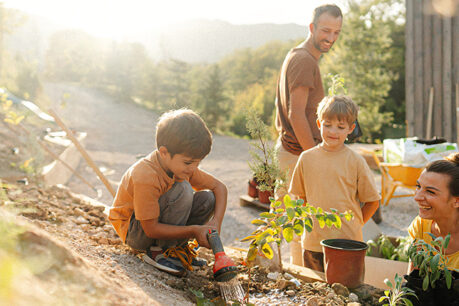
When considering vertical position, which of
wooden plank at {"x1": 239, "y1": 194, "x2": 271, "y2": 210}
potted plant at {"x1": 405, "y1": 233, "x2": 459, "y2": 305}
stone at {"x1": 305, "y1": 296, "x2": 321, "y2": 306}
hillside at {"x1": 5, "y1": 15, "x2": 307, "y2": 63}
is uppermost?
hillside at {"x1": 5, "y1": 15, "x2": 307, "y2": 63}

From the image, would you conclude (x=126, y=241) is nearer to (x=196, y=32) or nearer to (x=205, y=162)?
(x=205, y=162)

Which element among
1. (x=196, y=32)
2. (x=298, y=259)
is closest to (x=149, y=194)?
(x=298, y=259)

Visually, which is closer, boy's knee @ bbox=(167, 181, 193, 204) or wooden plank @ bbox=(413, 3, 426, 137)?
boy's knee @ bbox=(167, 181, 193, 204)

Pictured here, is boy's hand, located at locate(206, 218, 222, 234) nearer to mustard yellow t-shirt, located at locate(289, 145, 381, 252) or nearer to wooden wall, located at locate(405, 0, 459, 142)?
mustard yellow t-shirt, located at locate(289, 145, 381, 252)

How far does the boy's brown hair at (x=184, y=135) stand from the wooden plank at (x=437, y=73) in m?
6.58

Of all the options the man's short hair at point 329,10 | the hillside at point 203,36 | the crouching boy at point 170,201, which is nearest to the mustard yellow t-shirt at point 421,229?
the crouching boy at point 170,201

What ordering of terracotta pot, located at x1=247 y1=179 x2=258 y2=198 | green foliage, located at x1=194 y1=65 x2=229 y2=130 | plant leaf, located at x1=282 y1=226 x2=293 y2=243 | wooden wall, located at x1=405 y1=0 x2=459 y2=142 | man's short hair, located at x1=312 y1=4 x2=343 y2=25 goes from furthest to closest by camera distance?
green foliage, located at x1=194 y1=65 x2=229 y2=130 < wooden wall, located at x1=405 y1=0 x2=459 y2=142 < terracotta pot, located at x1=247 y1=179 x2=258 y2=198 < man's short hair, located at x1=312 y1=4 x2=343 y2=25 < plant leaf, located at x1=282 y1=226 x2=293 y2=243

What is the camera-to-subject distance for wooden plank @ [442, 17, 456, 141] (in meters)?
6.90

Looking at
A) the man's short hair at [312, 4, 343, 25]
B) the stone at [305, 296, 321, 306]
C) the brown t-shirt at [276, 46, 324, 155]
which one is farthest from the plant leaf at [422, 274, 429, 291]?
the man's short hair at [312, 4, 343, 25]

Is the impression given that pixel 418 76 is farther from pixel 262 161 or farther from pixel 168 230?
pixel 168 230

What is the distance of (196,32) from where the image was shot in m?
90.9

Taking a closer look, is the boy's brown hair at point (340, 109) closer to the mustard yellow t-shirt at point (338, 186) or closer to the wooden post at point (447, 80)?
the mustard yellow t-shirt at point (338, 186)

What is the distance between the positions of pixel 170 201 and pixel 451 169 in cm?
139

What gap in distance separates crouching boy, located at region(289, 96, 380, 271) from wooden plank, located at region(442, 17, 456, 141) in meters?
5.72
